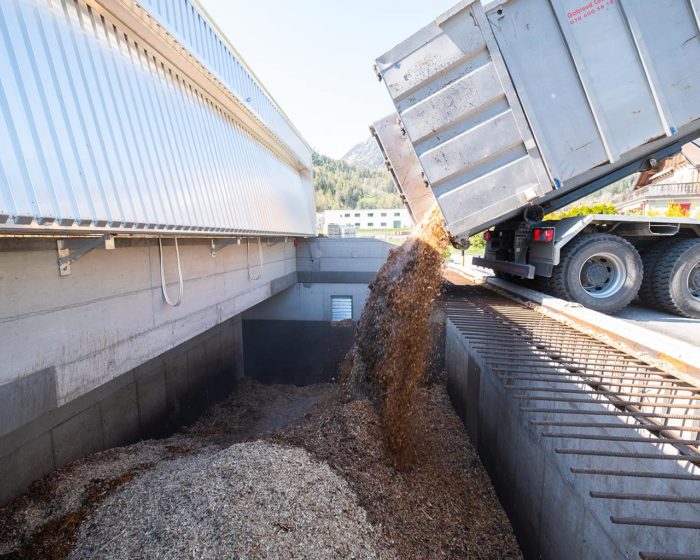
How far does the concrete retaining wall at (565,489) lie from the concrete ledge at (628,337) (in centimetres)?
99

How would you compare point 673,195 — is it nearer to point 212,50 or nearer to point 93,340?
point 212,50

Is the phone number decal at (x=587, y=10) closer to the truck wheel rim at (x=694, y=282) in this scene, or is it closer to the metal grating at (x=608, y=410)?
the metal grating at (x=608, y=410)

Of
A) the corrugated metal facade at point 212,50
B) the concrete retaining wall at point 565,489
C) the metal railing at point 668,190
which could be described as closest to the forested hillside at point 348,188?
the metal railing at point 668,190

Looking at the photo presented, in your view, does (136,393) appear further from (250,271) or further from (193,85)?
(193,85)

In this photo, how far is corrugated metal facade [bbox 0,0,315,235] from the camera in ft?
8.31

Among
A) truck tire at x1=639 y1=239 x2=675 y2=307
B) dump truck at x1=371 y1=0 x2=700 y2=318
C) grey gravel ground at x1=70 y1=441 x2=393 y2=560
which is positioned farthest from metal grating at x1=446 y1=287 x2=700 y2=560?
truck tire at x1=639 y1=239 x2=675 y2=307

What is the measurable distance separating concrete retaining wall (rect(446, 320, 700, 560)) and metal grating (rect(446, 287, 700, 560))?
2 cm

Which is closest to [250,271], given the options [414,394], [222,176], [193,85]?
[222,176]

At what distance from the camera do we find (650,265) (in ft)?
21.7

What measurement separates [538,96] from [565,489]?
4.34 meters

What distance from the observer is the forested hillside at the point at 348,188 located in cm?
8819

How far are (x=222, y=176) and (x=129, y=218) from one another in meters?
2.63

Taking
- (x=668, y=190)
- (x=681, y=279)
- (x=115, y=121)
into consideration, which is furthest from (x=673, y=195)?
(x=115, y=121)

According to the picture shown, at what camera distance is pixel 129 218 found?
339 centimetres
